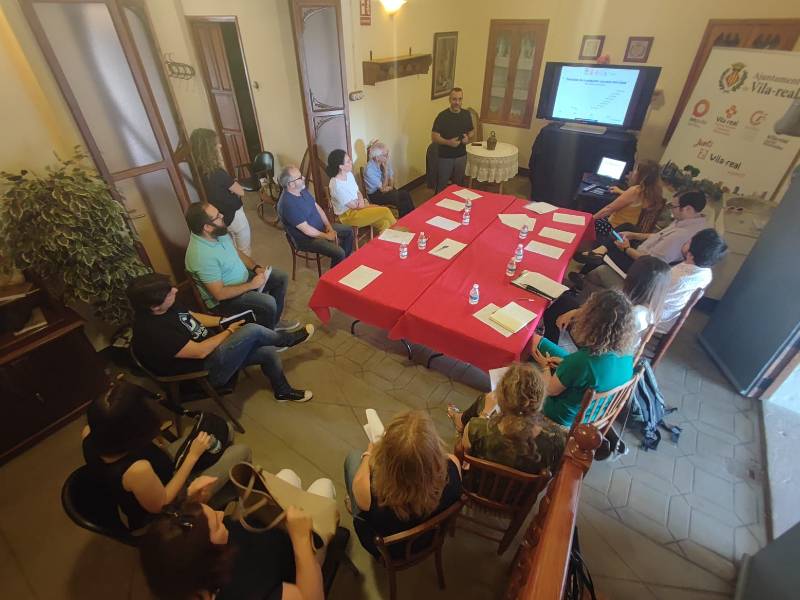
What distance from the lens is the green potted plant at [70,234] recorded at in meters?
2.11

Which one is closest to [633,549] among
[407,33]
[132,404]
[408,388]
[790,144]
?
[408,388]

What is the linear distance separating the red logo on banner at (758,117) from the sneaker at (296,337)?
4.12 m

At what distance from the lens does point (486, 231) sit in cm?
311

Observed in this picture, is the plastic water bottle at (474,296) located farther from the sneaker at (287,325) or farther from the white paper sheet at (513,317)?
the sneaker at (287,325)

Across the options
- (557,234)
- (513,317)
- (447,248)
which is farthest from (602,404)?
(557,234)

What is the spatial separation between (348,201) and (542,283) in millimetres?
2110

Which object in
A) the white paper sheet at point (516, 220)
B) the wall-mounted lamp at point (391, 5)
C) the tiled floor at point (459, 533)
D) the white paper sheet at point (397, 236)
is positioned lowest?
the tiled floor at point (459, 533)

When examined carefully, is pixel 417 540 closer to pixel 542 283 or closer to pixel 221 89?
pixel 542 283

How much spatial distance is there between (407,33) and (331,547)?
16.8ft

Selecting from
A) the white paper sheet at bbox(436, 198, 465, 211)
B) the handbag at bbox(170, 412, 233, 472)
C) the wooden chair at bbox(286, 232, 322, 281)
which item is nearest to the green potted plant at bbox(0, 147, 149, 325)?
the handbag at bbox(170, 412, 233, 472)

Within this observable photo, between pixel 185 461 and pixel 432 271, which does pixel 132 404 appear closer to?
pixel 185 461

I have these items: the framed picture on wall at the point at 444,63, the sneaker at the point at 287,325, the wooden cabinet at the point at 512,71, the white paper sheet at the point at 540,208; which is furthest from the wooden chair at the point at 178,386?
the wooden cabinet at the point at 512,71

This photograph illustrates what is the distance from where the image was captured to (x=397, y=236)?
3016 mm

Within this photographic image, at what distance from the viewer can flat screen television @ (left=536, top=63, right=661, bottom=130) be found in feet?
14.6
